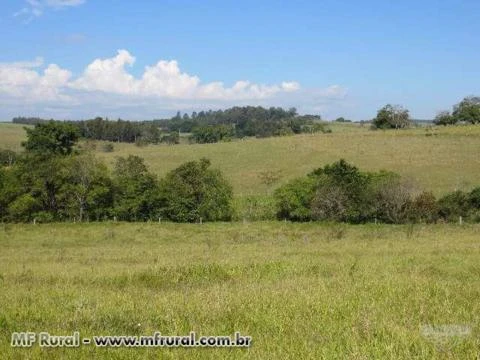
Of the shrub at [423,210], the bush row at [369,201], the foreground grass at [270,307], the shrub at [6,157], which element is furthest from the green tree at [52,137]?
the foreground grass at [270,307]

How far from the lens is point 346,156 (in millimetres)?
85125

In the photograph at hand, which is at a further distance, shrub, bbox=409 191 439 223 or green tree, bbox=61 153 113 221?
green tree, bbox=61 153 113 221

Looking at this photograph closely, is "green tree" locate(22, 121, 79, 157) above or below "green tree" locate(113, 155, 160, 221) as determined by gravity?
above

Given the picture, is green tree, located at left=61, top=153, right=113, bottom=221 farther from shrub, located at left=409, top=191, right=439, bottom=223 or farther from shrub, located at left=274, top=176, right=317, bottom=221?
shrub, located at left=409, top=191, right=439, bottom=223

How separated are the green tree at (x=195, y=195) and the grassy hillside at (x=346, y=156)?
1662 centimetres

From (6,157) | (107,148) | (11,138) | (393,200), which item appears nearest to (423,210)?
(393,200)

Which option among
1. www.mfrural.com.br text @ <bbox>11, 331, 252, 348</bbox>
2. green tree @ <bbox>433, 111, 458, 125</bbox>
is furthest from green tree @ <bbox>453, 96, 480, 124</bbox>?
www.mfrural.com.br text @ <bbox>11, 331, 252, 348</bbox>

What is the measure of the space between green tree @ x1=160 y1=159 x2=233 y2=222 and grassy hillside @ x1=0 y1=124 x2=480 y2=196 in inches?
654

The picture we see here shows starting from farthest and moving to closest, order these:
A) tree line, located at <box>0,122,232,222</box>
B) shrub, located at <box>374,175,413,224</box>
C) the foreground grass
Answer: tree line, located at <box>0,122,232,222</box> → shrub, located at <box>374,175,413,224</box> → the foreground grass

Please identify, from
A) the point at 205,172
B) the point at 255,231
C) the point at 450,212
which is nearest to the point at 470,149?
the point at 450,212

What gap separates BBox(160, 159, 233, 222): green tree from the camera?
4903 centimetres

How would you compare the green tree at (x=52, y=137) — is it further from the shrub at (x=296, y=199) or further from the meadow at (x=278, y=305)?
the meadow at (x=278, y=305)

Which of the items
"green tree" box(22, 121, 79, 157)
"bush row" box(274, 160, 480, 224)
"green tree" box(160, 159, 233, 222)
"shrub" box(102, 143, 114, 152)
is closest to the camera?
"bush row" box(274, 160, 480, 224)

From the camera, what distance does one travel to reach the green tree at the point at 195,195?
4903 cm
